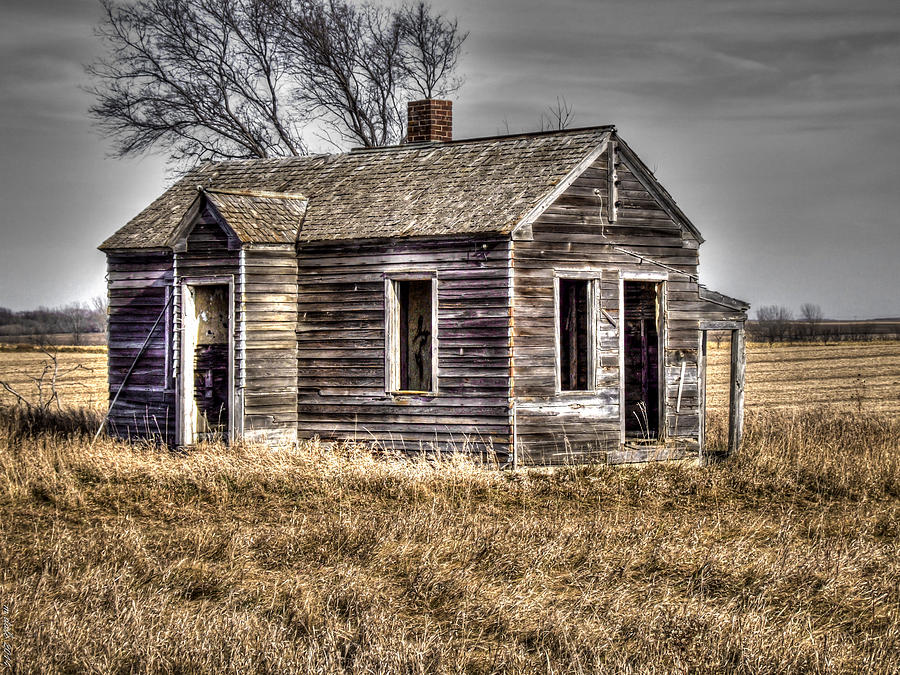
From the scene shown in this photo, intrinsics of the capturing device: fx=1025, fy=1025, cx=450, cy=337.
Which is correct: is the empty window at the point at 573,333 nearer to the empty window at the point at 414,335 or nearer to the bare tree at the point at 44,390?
the empty window at the point at 414,335

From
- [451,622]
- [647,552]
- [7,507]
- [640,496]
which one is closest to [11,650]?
[451,622]

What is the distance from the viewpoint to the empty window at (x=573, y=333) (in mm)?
15531

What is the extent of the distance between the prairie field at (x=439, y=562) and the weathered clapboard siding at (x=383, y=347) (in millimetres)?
622

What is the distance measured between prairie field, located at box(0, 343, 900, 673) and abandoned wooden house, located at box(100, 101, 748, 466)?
2.51ft

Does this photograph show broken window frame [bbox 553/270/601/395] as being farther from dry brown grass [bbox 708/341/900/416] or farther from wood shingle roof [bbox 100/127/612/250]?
dry brown grass [bbox 708/341/900/416]

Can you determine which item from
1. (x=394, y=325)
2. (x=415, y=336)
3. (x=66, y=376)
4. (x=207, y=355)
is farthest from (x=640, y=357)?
(x=66, y=376)

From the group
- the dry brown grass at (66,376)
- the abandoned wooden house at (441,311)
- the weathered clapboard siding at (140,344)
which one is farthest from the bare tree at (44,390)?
the abandoned wooden house at (441,311)

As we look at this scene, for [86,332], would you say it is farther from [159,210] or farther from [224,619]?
[224,619]

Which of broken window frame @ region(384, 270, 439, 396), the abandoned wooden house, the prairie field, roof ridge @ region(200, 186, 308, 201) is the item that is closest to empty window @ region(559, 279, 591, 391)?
the abandoned wooden house

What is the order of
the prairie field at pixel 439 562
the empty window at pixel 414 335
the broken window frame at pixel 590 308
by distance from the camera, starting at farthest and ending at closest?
the empty window at pixel 414 335 → the broken window frame at pixel 590 308 → the prairie field at pixel 439 562

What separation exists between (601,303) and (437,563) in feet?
22.3

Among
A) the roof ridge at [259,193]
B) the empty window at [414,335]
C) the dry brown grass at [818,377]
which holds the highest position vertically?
the roof ridge at [259,193]

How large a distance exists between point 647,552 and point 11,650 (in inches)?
212

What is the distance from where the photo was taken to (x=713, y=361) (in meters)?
48.0
